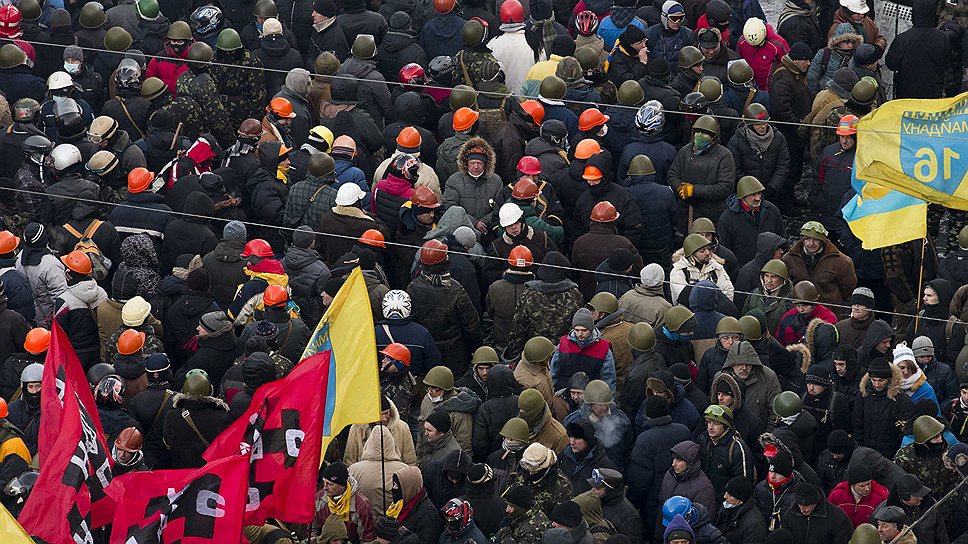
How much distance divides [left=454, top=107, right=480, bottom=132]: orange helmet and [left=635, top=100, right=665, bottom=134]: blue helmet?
4.98 ft

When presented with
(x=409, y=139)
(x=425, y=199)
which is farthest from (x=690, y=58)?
(x=425, y=199)

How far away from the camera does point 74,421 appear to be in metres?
12.3

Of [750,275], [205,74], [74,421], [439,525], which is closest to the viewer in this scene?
[74,421]

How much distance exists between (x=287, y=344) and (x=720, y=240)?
431 cm

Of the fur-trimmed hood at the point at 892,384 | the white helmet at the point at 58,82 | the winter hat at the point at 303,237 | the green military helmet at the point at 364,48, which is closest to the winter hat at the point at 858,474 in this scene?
the fur-trimmed hood at the point at 892,384

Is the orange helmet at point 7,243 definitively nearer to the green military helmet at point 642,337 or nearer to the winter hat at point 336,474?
the winter hat at point 336,474

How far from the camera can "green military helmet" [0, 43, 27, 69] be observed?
62.4 feet

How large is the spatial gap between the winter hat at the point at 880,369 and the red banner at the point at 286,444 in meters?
4.50

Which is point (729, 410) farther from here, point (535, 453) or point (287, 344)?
point (287, 344)

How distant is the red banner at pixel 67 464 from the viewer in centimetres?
1222


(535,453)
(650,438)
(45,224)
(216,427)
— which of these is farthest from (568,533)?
(45,224)

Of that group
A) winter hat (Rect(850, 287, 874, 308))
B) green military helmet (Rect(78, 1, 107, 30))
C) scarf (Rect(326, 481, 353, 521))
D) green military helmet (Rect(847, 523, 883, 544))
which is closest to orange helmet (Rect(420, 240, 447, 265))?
scarf (Rect(326, 481, 353, 521))

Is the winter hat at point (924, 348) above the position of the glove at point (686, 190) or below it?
below

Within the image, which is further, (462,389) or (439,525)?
(462,389)
